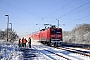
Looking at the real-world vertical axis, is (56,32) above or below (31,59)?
above

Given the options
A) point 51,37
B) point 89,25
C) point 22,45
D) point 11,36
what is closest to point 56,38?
point 51,37

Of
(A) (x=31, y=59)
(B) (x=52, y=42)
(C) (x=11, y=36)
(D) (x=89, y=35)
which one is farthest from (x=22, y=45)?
(D) (x=89, y=35)

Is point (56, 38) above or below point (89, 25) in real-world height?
below

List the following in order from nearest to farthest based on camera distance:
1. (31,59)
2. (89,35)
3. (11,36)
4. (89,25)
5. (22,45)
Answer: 1. (31,59)
2. (22,45)
3. (11,36)
4. (89,35)
5. (89,25)

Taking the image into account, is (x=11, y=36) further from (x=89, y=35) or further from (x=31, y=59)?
(x=31, y=59)

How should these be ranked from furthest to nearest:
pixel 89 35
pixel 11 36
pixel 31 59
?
1. pixel 89 35
2. pixel 11 36
3. pixel 31 59

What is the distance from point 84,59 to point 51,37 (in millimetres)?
18369

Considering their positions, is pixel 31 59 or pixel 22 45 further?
pixel 22 45

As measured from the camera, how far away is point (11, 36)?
196 feet

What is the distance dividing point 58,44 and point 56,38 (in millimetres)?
1166

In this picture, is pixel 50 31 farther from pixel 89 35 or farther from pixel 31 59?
pixel 89 35

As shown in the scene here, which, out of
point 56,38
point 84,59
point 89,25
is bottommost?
point 84,59

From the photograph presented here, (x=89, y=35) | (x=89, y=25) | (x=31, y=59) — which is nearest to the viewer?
(x=31, y=59)

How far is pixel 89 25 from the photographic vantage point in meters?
120
